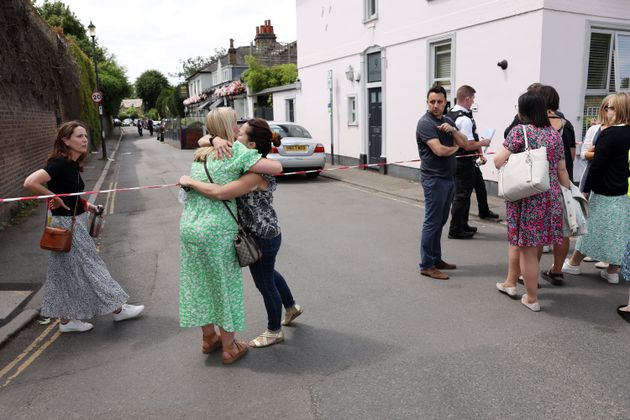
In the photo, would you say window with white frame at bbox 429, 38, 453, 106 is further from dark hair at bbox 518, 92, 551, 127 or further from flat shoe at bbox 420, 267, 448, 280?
dark hair at bbox 518, 92, 551, 127

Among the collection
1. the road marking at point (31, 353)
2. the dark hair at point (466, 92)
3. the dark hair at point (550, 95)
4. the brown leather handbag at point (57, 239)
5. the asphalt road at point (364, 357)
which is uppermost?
the dark hair at point (466, 92)

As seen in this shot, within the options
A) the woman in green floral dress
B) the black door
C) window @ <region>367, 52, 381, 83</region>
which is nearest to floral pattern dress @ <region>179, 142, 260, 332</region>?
the woman in green floral dress

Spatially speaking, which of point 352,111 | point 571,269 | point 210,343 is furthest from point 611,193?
point 352,111

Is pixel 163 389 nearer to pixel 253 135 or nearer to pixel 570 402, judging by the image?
pixel 253 135

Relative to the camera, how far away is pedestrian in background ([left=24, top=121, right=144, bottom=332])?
155 inches

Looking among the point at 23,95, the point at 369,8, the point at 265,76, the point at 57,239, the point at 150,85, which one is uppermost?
the point at 150,85

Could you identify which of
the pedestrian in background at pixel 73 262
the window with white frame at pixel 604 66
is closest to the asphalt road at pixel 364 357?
the pedestrian in background at pixel 73 262

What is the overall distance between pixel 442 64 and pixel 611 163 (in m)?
7.39

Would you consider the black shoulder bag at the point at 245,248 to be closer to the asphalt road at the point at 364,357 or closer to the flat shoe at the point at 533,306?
the asphalt road at the point at 364,357

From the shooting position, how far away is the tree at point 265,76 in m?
28.5

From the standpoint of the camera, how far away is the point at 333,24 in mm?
16250

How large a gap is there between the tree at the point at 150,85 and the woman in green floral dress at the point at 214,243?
297 feet

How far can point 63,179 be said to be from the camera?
3.95m

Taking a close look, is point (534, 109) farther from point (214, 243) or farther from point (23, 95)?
point (23, 95)
